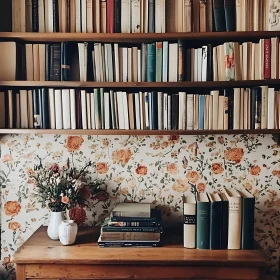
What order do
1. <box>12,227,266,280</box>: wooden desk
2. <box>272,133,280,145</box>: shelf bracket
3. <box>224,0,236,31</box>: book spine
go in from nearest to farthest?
<box>12,227,266,280</box>: wooden desk
<box>224,0,236,31</box>: book spine
<box>272,133,280,145</box>: shelf bracket

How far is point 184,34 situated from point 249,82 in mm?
386

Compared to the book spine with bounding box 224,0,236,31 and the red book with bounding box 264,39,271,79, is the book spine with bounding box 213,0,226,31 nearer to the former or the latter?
the book spine with bounding box 224,0,236,31

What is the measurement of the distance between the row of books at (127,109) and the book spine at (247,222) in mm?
375

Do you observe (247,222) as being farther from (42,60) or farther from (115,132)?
(42,60)

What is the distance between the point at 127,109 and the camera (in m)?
2.32

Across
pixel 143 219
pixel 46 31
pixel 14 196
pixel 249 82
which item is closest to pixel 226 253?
pixel 143 219

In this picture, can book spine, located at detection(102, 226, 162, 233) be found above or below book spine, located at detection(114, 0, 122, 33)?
below

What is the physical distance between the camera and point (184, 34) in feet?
7.30

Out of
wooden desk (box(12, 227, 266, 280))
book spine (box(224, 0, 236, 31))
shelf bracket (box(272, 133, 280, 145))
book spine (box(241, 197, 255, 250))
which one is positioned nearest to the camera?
wooden desk (box(12, 227, 266, 280))

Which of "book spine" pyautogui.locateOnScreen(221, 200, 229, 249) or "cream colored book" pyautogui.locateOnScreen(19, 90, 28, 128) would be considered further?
"cream colored book" pyautogui.locateOnScreen(19, 90, 28, 128)

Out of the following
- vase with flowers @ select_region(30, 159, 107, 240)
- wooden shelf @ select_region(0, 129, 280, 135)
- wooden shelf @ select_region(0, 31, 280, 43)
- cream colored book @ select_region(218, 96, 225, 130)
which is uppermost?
wooden shelf @ select_region(0, 31, 280, 43)

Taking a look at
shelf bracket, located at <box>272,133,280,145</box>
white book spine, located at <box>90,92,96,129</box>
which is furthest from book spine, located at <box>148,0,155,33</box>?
shelf bracket, located at <box>272,133,280,145</box>

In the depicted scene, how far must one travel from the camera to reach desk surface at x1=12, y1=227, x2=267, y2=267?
2.02 metres

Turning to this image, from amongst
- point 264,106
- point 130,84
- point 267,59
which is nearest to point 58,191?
point 130,84
